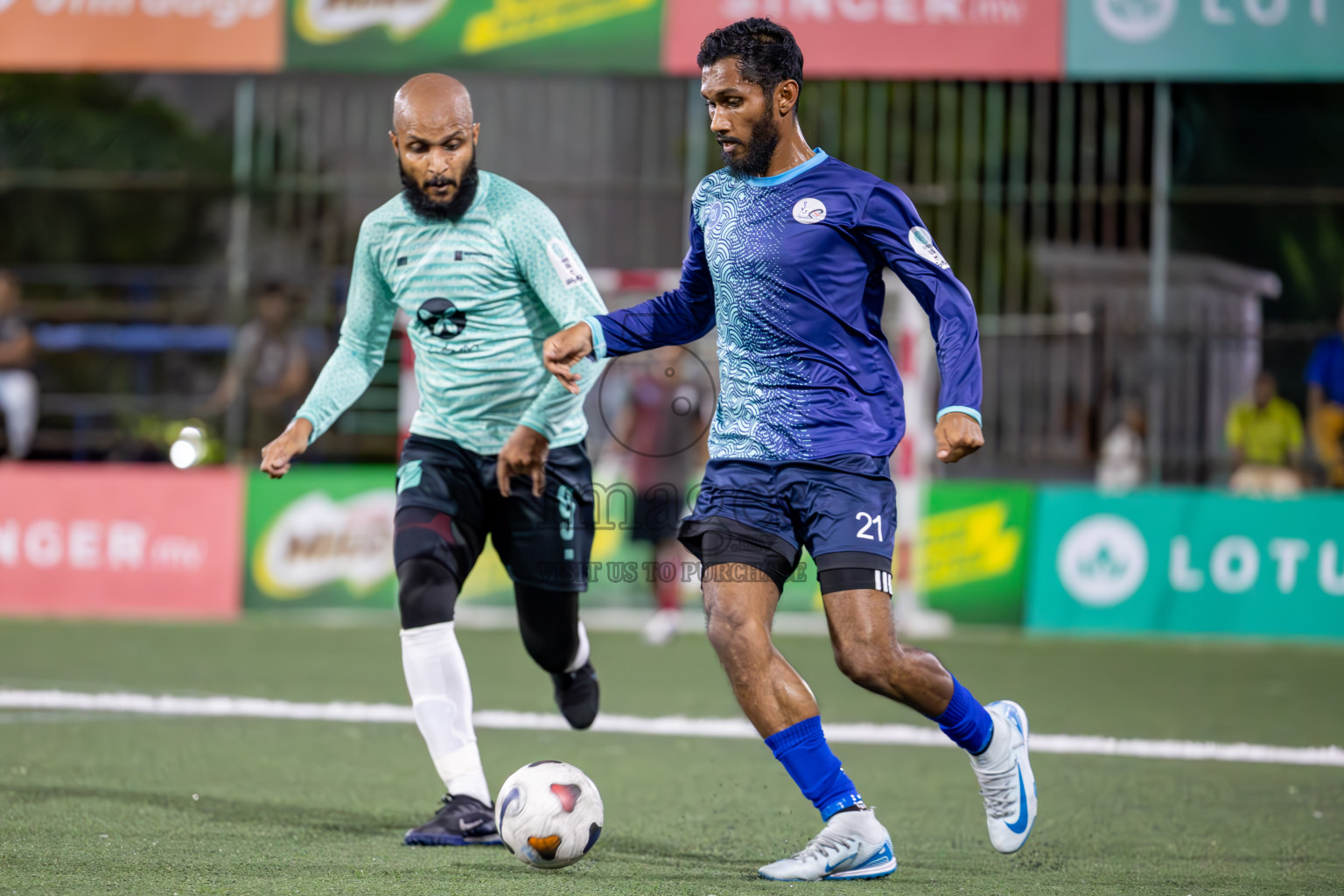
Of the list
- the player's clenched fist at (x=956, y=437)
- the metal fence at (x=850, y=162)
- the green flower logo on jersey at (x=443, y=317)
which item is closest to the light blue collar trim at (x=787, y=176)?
the player's clenched fist at (x=956, y=437)

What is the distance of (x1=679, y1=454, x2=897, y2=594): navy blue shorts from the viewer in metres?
4.60

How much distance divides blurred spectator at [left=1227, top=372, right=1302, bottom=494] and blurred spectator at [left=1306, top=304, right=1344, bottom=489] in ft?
0.71

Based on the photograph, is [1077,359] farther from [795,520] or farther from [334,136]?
[795,520]

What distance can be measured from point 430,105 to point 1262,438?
395 inches

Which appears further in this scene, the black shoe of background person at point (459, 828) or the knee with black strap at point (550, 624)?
the knee with black strap at point (550, 624)

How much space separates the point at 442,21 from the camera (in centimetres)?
1268

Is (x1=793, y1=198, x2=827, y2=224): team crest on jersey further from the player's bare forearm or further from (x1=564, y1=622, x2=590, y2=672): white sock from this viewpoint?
(x1=564, y1=622, x2=590, y2=672): white sock

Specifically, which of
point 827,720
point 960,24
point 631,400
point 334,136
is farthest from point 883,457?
point 334,136

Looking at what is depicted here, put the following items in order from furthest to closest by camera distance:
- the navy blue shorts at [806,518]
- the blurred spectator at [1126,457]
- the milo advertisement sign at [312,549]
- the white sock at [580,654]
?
the blurred spectator at [1126,457]
the milo advertisement sign at [312,549]
the white sock at [580,654]
the navy blue shorts at [806,518]

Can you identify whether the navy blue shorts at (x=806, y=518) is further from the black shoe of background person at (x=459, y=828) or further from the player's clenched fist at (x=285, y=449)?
the player's clenched fist at (x=285, y=449)

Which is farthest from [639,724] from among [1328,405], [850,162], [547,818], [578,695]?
[1328,405]

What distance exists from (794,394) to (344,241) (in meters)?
9.97

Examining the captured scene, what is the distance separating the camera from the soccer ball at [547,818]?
4531mm

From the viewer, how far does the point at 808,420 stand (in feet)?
15.3
